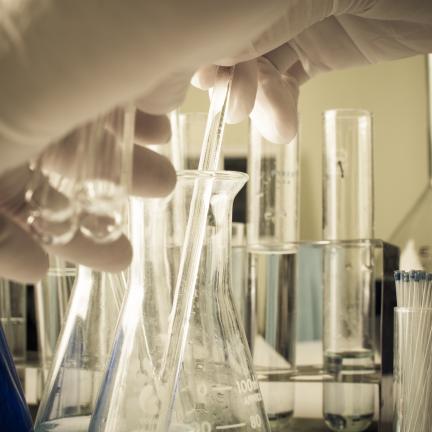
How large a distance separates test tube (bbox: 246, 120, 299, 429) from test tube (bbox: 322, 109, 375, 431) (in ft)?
0.19

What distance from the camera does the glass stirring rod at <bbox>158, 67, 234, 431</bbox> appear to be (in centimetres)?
65

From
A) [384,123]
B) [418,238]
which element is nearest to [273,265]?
[418,238]

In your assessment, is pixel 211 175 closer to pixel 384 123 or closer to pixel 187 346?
pixel 187 346

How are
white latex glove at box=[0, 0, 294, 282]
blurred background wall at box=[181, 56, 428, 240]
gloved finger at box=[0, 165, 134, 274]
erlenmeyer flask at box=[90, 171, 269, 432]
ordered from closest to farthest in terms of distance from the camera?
white latex glove at box=[0, 0, 294, 282] → gloved finger at box=[0, 165, 134, 274] → erlenmeyer flask at box=[90, 171, 269, 432] → blurred background wall at box=[181, 56, 428, 240]

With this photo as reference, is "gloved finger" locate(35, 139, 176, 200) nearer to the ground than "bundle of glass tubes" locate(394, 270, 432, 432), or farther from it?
farther from it

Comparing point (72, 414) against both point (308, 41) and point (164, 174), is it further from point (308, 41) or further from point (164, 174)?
point (308, 41)

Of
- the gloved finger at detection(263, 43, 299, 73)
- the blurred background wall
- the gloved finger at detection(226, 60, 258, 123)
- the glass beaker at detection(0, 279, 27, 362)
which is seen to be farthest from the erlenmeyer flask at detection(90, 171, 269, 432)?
the blurred background wall

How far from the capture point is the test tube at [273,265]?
1.14m

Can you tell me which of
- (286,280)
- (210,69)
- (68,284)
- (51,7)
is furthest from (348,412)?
(51,7)

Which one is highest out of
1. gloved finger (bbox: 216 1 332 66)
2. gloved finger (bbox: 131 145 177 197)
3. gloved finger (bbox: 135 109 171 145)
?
gloved finger (bbox: 216 1 332 66)

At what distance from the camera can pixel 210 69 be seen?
780mm

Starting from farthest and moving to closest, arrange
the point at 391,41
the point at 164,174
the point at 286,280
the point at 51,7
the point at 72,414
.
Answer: the point at 286,280 → the point at 391,41 → the point at 72,414 → the point at 164,174 → the point at 51,7

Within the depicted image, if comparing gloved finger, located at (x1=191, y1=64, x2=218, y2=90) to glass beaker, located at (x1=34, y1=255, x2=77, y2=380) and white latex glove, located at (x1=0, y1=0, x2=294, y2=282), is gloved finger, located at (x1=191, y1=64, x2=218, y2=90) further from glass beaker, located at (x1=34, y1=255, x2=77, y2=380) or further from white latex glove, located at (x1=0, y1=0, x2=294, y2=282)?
glass beaker, located at (x1=34, y1=255, x2=77, y2=380)

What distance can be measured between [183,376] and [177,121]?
0.53 metres
